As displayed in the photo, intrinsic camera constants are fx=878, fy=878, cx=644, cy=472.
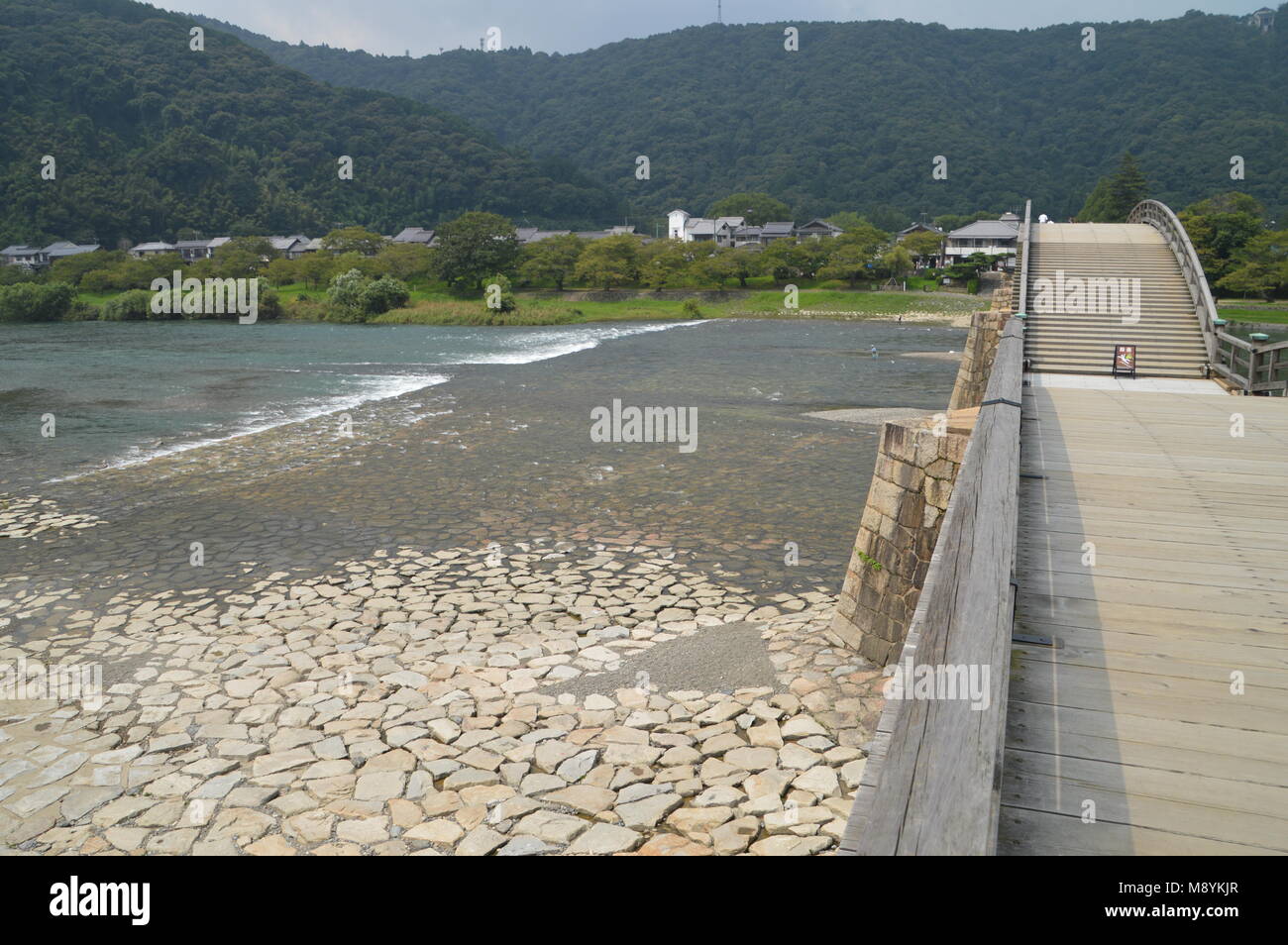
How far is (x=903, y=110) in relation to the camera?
134 m

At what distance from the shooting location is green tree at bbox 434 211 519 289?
244 ft

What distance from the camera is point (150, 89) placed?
122m

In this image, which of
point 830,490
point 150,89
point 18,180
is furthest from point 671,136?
point 830,490

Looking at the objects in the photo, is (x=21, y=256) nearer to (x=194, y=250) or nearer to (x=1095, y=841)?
(x=194, y=250)

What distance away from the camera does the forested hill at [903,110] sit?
102 m

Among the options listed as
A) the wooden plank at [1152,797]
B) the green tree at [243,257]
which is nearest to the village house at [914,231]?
the green tree at [243,257]

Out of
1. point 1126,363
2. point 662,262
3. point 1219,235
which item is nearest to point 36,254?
point 662,262

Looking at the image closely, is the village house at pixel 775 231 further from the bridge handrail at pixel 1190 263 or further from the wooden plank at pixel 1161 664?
the wooden plank at pixel 1161 664

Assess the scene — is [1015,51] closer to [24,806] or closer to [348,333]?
[348,333]

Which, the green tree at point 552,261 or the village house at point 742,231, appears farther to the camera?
the village house at point 742,231

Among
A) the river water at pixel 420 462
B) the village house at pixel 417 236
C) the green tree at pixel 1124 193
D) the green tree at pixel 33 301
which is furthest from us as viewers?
the village house at pixel 417 236

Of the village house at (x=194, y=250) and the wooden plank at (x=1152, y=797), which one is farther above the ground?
the village house at (x=194, y=250)

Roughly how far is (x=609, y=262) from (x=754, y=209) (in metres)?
43.3

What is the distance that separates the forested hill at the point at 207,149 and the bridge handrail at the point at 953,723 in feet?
364
